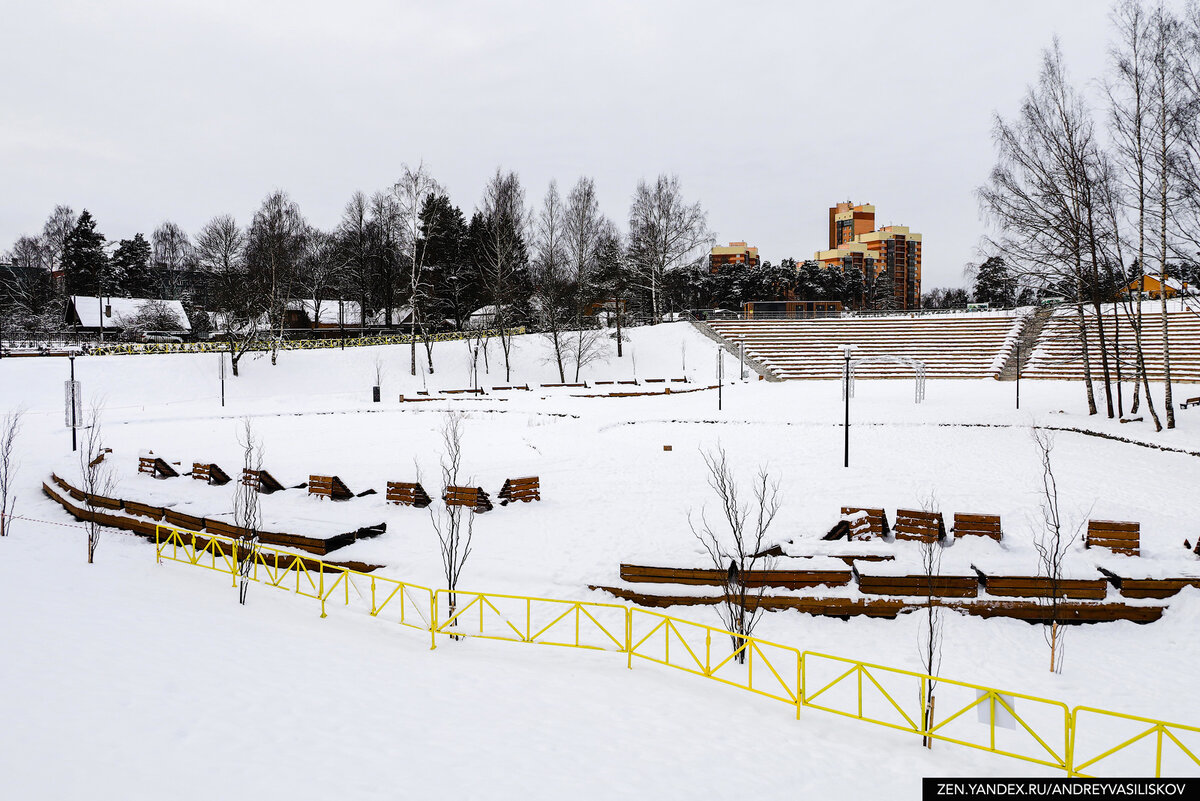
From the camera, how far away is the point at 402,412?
33.2 metres

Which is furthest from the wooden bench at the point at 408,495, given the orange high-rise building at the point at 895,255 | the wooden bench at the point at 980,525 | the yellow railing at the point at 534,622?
the orange high-rise building at the point at 895,255

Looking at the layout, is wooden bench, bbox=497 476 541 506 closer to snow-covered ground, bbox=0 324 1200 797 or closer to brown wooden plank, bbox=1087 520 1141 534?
snow-covered ground, bbox=0 324 1200 797

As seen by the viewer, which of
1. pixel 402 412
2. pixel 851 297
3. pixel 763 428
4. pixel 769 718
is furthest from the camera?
pixel 851 297

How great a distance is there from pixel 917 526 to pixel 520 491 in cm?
940

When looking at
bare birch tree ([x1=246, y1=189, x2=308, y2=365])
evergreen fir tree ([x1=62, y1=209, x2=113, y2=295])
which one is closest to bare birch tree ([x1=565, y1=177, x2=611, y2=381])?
bare birch tree ([x1=246, y1=189, x2=308, y2=365])

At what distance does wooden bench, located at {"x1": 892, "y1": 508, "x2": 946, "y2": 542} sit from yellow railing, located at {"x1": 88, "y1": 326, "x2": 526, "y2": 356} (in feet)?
123

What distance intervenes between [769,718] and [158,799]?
6510mm

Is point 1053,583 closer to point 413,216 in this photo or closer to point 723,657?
point 723,657

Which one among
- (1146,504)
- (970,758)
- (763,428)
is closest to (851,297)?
(763,428)

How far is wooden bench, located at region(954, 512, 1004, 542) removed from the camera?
13.5 metres

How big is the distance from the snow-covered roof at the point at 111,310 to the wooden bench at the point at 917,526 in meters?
62.1

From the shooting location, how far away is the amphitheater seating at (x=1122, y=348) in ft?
124

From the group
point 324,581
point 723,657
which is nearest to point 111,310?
point 324,581

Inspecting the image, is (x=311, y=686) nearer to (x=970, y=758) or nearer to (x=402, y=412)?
(x=970, y=758)
